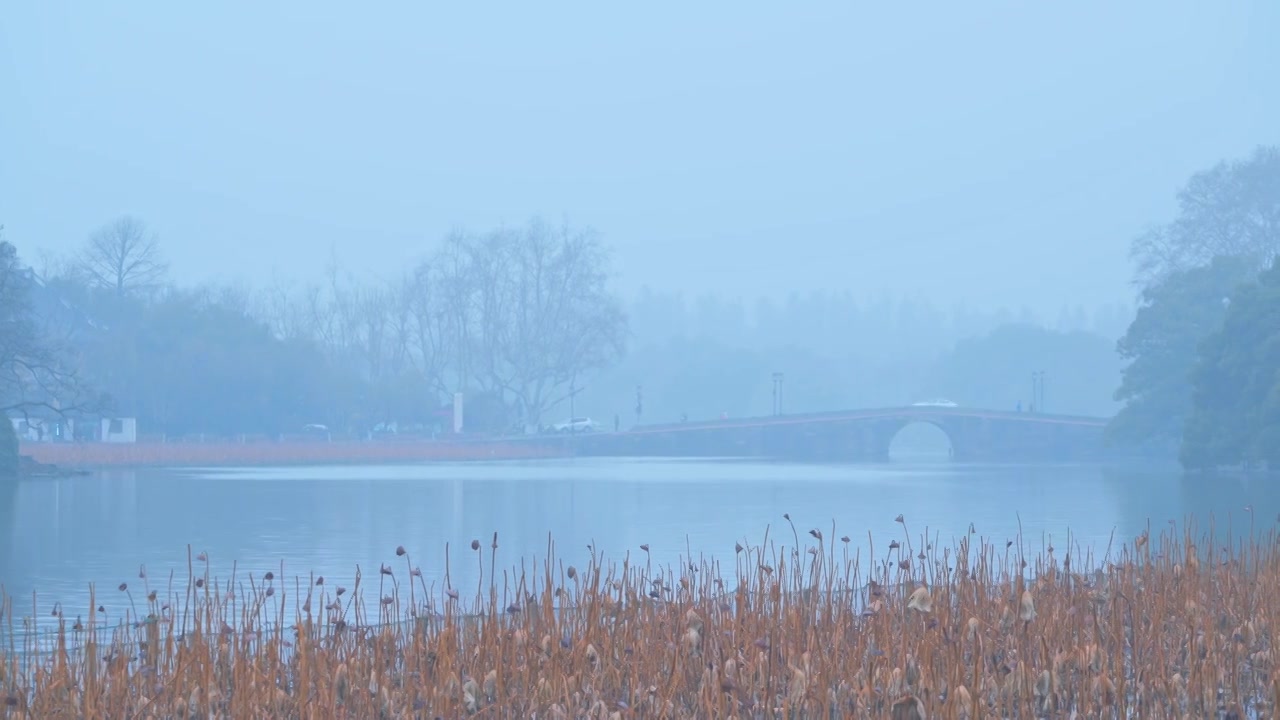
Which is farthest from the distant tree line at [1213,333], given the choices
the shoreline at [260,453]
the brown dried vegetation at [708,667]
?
the brown dried vegetation at [708,667]

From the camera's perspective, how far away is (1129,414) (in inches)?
2254


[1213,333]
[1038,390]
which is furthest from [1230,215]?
[1038,390]

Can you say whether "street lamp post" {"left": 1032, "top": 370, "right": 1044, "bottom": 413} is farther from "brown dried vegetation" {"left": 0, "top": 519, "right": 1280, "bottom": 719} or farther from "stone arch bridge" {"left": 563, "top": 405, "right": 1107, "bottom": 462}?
"brown dried vegetation" {"left": 0, "top": 519, "right": 1280, "bottom": 719}

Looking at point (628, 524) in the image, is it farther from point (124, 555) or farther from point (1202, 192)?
point (1202, 192)

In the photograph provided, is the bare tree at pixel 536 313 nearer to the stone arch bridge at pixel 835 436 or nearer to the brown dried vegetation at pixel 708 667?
the stone arch bridge at pixel 835 436

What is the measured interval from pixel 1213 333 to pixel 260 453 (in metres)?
33.7

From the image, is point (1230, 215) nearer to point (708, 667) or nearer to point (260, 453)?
point (260, 453)

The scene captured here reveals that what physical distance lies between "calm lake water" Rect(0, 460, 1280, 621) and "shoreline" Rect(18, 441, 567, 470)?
11.6ft

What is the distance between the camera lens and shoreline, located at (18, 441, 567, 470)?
48938 mm

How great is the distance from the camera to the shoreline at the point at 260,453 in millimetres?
48938

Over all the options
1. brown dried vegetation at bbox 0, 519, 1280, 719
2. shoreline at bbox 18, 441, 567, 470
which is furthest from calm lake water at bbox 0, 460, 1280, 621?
shoreline at bbox 18, 441, 567, 470

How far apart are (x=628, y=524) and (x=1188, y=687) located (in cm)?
1899

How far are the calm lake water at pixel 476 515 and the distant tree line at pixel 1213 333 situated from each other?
94.6 inches

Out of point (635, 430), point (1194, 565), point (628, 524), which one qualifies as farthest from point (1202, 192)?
point (1194, 565)
